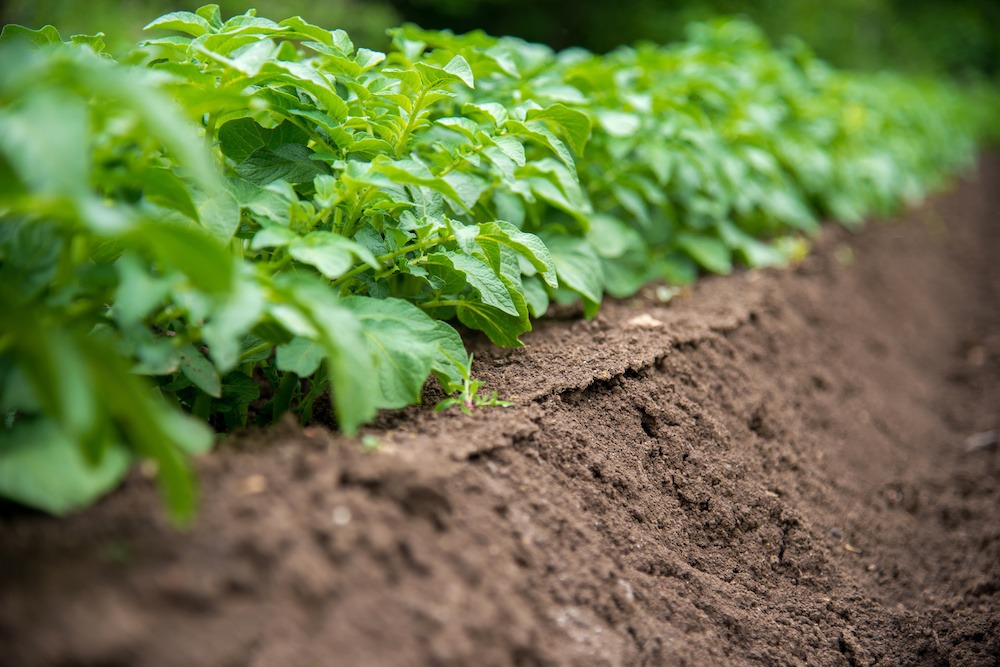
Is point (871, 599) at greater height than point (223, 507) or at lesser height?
lesser

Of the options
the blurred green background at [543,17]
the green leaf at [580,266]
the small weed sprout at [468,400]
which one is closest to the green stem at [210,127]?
the blurred green background at [543,17]

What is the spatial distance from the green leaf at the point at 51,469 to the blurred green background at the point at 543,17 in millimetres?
935

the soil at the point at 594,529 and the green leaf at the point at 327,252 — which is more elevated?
the green leaf at the point at 327,252

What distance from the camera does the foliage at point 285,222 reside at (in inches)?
46.0

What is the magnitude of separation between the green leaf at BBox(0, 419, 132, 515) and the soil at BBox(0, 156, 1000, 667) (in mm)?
72

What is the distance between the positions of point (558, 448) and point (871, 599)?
1068 millimetres

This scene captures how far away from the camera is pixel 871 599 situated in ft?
7.29

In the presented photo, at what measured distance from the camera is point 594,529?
1.80 m

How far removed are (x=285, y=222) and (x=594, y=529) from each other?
970 millimetres

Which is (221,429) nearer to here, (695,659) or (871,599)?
(695,659)

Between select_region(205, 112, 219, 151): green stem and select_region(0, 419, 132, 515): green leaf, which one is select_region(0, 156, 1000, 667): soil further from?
select_region(205, 112, 219, 151): green stem

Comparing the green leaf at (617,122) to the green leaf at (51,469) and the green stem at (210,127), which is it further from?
the green leaf at (51,469)

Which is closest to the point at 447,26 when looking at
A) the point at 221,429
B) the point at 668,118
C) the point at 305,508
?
the point at 668,118

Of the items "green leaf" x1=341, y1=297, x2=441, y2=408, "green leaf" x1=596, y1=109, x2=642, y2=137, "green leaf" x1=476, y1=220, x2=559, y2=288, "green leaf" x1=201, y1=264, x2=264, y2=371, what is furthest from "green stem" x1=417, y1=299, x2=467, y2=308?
"green leaf" x1=596, y1=109, x2=642, y2=137
